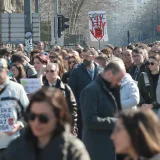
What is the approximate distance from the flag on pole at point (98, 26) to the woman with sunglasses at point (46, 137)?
21514 millimetres

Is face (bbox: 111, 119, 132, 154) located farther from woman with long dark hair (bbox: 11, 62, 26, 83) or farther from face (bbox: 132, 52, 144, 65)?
face (bbox: 132, 52, 144, 65)

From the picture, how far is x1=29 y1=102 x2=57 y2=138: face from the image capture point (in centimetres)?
475

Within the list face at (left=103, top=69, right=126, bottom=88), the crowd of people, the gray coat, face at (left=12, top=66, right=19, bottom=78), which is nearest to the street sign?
the crowd of people

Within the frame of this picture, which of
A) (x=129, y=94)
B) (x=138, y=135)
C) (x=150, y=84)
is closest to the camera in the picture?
(x=138, y=135)

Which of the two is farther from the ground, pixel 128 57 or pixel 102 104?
pixel 128 57

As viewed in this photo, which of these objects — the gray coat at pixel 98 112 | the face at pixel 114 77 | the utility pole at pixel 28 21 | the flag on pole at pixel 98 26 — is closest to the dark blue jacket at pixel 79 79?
the gray coat at pixel 98 112

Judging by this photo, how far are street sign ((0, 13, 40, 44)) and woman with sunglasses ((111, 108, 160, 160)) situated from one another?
79.8ft

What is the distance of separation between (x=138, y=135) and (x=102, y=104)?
12.0 ft

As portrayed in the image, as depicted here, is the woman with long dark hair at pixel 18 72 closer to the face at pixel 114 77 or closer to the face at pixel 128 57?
the face at pixel 128 57

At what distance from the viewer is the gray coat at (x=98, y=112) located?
7.83 metres

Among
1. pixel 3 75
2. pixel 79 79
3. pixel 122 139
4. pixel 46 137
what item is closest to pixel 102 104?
pixel 3 75

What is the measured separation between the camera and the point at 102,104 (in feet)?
25.9

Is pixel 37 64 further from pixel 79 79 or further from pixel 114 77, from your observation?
pixel 114 77

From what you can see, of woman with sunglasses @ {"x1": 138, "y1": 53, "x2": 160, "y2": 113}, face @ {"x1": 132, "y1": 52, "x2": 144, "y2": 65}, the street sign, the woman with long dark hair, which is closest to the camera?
woman with sunglasses @ {"x1": 138, "y1": 53, "x2": 160, "y2": 113}
